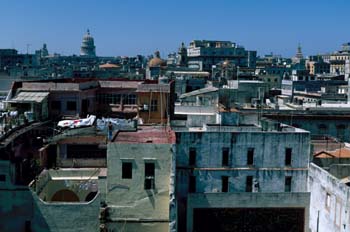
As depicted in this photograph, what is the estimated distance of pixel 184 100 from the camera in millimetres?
65438

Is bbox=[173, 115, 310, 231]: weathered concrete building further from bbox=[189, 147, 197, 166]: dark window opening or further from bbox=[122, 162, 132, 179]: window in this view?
bbox=[122, 162, 132, 179]: window

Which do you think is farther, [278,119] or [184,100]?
[184,100]

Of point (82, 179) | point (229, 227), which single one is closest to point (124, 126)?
point (82, 179)

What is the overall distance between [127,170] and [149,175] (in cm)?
146

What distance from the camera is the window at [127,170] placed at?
32.4 metres

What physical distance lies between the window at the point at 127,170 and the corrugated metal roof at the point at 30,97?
15.3m

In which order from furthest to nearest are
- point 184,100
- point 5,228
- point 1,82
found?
point 1,82
point 184,100
point 5,228

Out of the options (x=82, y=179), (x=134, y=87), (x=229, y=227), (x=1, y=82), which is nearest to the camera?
(x=82, y=179)

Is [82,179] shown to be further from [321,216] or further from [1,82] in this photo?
[1,82]

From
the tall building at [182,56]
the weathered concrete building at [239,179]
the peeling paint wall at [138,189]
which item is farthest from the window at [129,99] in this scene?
the tall building at [182,56]

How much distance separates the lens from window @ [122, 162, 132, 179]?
32.4 meters

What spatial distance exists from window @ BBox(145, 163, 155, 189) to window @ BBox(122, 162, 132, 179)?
3.40 ft

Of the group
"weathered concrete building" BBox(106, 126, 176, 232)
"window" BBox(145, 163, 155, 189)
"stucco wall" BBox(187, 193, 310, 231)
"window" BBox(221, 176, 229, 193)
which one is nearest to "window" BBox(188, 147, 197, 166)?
"stucco wall" BBox(187, 193, 310, 231)

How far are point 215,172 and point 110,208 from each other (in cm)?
887
